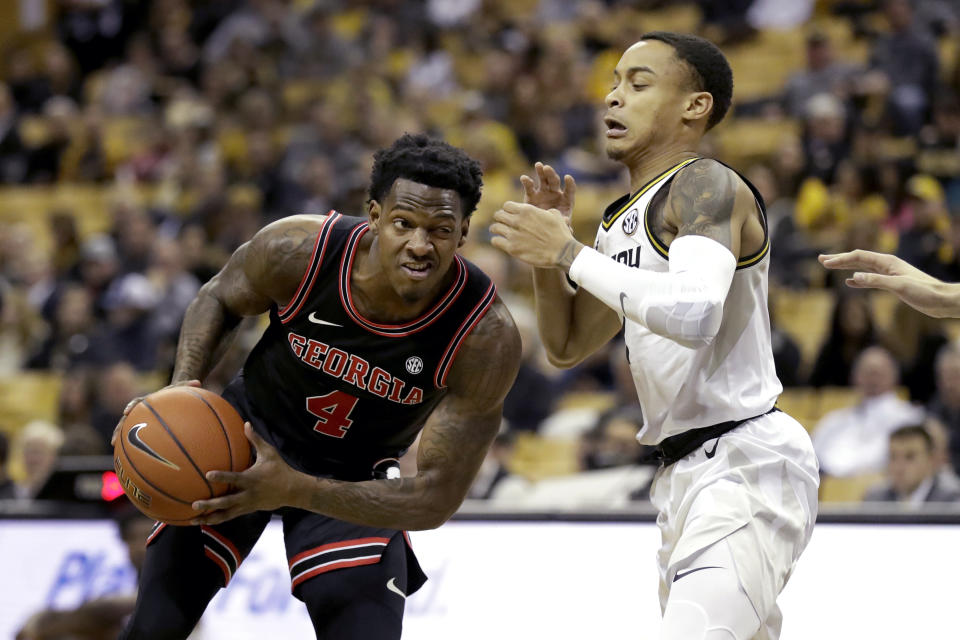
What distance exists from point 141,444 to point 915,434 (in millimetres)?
4138

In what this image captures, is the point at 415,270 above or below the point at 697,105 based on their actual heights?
below

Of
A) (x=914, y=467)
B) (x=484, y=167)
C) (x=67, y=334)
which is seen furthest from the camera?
(x=67, y=334)

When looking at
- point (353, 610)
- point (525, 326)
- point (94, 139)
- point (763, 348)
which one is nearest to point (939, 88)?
point (525, 326)

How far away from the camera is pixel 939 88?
959cm

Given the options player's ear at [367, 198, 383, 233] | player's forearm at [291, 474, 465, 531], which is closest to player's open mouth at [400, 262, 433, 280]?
player's ear at [367, 198, 383, 233]

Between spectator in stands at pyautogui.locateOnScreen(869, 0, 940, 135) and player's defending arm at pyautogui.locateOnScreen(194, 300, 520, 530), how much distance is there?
660 centimetres

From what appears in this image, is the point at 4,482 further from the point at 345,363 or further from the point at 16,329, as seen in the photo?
the point at 345,363

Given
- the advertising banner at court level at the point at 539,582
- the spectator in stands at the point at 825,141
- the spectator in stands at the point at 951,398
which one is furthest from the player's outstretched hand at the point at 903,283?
the spectator in stands at the point at 825,141

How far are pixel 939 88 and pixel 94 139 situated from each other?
8724 mm

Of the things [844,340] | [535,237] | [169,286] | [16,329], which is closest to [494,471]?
[844,340]

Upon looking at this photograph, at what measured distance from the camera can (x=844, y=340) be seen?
7.72 m

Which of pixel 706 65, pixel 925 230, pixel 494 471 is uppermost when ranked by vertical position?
pixel 706 65

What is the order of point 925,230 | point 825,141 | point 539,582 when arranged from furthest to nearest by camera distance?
point 825,141 → point 925,230 → point 539,582

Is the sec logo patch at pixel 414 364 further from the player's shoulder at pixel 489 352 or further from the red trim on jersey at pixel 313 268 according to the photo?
the red trim on jersey at pixel 313 268
